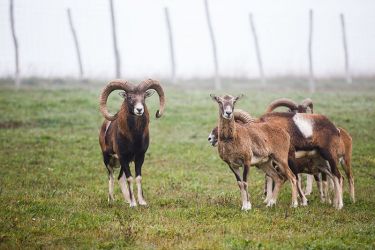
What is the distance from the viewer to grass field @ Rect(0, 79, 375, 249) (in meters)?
10.5

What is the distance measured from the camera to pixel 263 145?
13828mm

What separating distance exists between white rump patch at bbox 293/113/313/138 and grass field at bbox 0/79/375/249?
1.90 m

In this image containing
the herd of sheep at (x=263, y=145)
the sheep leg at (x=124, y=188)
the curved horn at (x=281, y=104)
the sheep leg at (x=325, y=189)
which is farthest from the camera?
the curved horn at (x=281, y=104)

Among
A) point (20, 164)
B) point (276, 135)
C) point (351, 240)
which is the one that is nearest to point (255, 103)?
point (20, 164)

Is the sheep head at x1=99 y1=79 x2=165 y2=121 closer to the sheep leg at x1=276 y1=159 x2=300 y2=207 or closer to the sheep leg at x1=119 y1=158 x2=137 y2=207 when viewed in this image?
the sheep leg at x1=119 y1=158 x2=137 y2=207

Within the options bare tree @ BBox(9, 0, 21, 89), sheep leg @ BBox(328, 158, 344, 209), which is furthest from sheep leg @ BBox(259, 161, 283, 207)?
Result: bare tree @ BBox(9, 0, 21, 89)

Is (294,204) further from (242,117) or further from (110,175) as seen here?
(110,175)

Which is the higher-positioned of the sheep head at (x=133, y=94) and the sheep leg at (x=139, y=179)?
the sheep head at (x=133, y=94)

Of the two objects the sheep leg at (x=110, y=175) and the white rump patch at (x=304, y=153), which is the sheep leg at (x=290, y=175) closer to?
the white rump patch at (x=304, y=153)

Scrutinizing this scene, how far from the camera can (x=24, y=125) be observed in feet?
90.1

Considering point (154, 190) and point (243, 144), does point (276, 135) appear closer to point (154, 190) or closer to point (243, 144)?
point (243, 144)

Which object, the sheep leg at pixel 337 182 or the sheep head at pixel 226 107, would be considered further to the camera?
the sheep leg at pixel 337 182

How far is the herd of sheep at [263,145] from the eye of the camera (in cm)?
1345

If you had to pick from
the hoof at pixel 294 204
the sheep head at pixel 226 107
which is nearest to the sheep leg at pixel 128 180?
the sheep head at pixel 226 107
